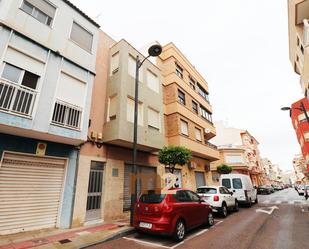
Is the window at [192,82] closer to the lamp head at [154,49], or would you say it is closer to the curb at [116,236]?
the lamp head at [154,49]

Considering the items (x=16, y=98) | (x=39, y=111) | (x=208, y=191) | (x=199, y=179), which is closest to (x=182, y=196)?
(x=208, y=191)

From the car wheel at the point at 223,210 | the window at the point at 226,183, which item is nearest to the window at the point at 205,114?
the window at the point at 226,183

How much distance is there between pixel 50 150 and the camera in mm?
7922

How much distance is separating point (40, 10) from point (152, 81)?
25.2ft

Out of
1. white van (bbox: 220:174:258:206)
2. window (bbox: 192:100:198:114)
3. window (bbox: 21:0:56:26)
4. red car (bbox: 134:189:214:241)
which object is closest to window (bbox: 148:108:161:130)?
red car (bbox: 134:189:214:241)

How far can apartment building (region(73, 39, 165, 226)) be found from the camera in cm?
907

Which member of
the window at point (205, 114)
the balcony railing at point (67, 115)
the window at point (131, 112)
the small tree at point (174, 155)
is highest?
the window at point (205, 114)

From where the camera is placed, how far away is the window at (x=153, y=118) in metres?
12.3

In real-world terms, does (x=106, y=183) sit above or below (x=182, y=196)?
above

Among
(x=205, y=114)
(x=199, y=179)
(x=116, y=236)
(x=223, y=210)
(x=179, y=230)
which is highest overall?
(x=205, y=114)

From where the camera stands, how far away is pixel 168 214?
627 centimetres

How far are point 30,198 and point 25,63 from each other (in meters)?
5.14

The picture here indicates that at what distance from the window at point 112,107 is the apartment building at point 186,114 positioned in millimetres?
5649

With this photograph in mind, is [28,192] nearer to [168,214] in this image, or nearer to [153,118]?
[168,214]
